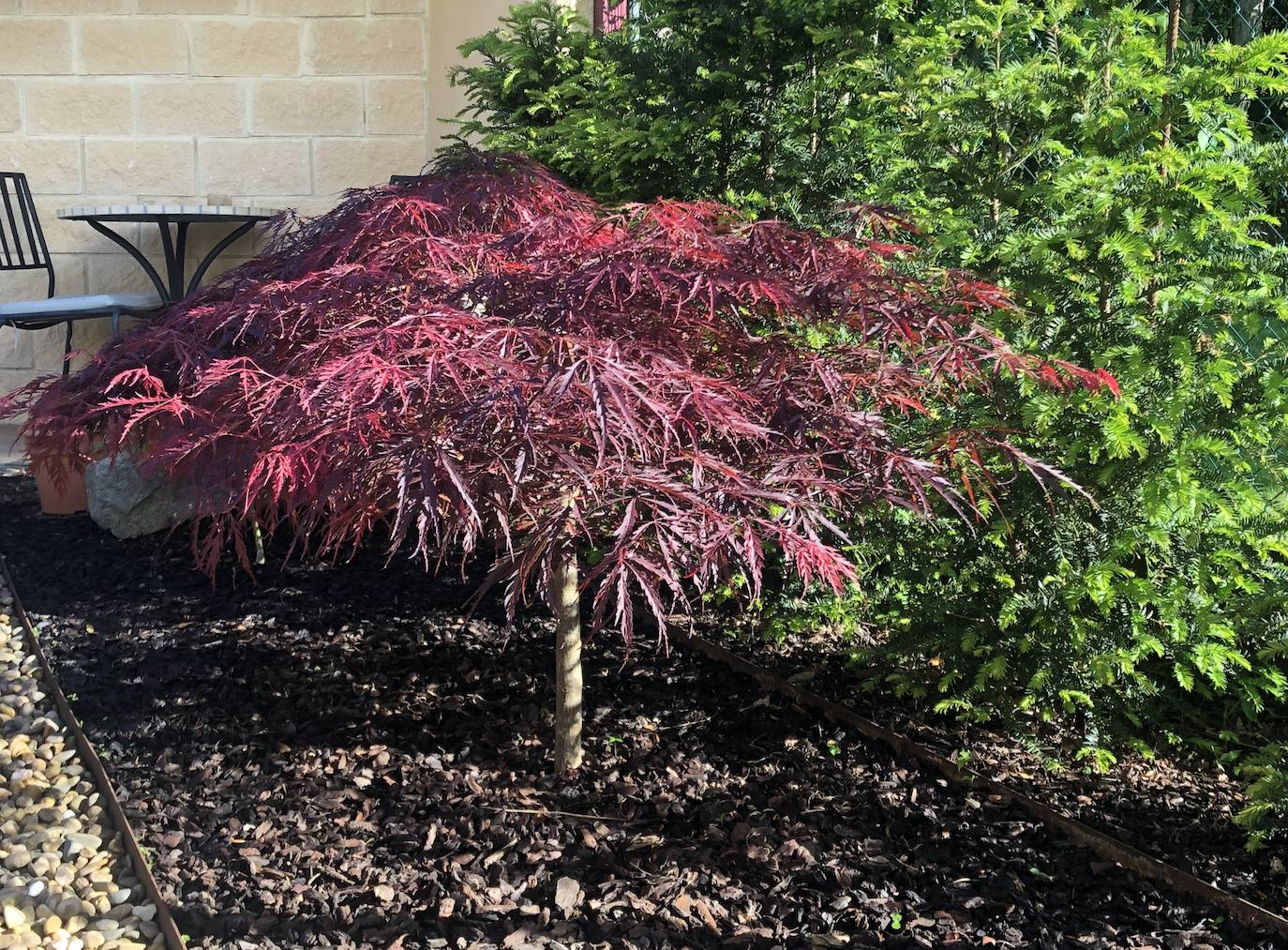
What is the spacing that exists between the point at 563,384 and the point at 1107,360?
1.12 metres

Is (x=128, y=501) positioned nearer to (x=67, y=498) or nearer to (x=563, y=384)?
(x=67, y=498)

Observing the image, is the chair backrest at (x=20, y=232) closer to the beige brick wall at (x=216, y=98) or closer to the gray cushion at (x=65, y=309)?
the beige brick wall at (x=216, y=98)

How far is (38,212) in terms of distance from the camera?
210 inches

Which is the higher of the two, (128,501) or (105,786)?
(128,501)

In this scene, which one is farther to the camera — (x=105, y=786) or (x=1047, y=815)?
(x=105, y=786)

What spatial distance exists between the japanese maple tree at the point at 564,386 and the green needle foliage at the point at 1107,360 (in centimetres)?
14

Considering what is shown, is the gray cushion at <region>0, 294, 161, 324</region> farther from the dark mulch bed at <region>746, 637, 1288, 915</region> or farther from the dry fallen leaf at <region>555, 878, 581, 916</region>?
the dry fallen leaf at <region>555, 878, 581, 916</region>

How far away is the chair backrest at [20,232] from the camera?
5.07 m

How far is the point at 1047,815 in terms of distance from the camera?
6.57 ft

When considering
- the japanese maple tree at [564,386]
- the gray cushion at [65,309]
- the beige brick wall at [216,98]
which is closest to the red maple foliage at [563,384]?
the japanese maple tree at [564,386]

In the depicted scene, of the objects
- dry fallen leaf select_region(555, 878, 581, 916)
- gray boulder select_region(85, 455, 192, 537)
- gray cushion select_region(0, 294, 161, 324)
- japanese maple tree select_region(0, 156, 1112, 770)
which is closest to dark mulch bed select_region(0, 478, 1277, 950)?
dry fallen leaf select_region(555, 878, 581, 916)

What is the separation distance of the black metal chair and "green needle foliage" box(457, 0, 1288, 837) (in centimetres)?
318

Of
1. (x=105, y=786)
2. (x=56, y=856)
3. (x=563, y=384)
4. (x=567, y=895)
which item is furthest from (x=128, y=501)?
(x=563, y=384)

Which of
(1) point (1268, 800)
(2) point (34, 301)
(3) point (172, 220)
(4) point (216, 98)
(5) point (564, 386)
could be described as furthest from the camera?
(4) point (216, 98)
